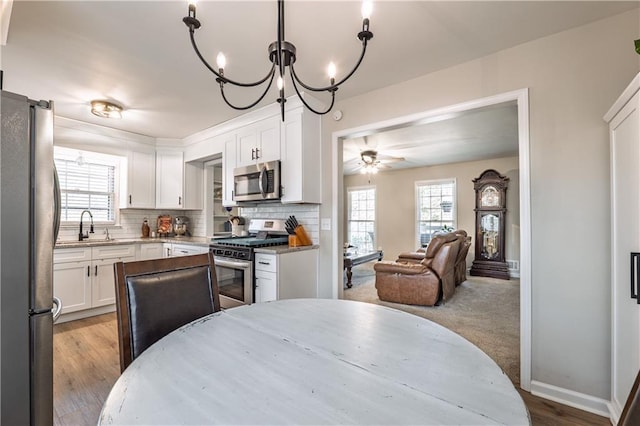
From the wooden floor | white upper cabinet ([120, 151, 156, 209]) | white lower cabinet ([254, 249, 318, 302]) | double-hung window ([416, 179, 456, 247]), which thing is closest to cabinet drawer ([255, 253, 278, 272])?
white lower cabinet ([254, 249, 318, 302])

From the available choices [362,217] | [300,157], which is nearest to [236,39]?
[300,157]

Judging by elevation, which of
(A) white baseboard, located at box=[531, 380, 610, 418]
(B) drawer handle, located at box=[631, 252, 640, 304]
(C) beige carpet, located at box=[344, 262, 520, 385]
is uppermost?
(B) drawer handle, located at box=[631, 252, 640, 304]

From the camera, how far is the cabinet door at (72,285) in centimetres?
308

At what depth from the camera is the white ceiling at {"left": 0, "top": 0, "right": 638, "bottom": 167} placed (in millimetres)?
1655

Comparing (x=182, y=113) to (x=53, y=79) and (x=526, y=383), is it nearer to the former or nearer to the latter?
(x=53, y=79)

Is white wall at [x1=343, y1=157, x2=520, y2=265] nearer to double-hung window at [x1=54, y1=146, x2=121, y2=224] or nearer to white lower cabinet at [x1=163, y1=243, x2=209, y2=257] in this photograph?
white lower cabinet at [x1=163, y1=243, x2=209, y2=257]

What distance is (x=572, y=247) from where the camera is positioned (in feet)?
6.03

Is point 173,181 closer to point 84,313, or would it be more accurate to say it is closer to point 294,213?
point 84,313

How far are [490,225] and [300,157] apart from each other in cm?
460

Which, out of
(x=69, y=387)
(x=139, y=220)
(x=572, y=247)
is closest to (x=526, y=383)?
(x=572, y=247)

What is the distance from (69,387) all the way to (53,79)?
8.28ft

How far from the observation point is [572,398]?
181 cm

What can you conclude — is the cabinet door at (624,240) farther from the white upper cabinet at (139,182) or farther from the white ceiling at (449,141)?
the white upper cabinet at (139,182)

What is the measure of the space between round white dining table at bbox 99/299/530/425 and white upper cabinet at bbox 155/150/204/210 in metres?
3.61
